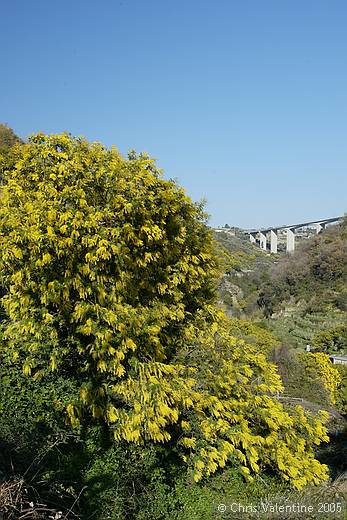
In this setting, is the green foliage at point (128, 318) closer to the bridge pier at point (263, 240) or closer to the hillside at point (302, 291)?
the hillside at point (302, 291)

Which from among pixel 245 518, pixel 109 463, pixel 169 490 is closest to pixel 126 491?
pixel 109 463

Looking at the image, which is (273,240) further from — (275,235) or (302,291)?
(302,291)

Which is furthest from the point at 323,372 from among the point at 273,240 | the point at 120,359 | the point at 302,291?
the point at 273,240

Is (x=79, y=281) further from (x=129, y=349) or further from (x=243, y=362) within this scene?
(x=243, y=362)

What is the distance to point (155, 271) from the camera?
24.2 feet

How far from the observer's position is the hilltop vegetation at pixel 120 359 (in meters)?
Result: 5.75

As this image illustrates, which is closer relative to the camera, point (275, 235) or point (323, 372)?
point (323, 372)

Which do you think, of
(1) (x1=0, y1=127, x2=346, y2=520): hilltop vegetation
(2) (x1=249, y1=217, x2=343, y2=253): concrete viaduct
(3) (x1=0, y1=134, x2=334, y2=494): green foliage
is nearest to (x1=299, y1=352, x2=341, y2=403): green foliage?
(3) (x1=0, y1=134, x2=334, y2=494): green foliage

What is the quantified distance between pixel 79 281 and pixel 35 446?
2162 millimetres

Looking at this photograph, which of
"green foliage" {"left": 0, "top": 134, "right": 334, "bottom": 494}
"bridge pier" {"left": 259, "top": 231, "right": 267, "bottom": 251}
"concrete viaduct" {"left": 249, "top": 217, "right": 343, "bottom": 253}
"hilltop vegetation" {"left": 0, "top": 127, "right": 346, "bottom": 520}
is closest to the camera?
"hilltop vegetation" {"left": 0, "top": 127, "right": 346, "bottom": 520}

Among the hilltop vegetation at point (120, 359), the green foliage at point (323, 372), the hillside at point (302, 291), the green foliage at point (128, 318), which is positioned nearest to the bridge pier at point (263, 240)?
the hillside at point (302, 291)

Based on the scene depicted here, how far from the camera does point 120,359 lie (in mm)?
6125

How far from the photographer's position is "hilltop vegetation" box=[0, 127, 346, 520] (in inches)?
226

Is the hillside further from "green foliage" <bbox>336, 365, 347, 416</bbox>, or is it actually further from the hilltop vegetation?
the hilltop vegetation
